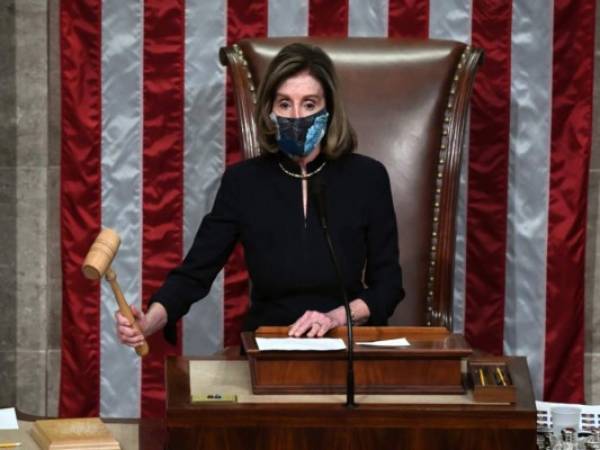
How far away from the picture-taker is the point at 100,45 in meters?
3.85

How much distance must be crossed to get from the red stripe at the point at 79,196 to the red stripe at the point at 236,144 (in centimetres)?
42

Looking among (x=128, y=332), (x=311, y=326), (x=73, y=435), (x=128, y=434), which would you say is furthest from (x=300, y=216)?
(x=73, y=435)

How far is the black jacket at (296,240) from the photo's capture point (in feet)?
10.1

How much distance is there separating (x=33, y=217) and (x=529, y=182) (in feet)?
5.43

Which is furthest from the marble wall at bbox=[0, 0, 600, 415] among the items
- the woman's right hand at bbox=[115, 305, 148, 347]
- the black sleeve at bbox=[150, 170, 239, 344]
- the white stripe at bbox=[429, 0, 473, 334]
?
the woman's right hand at bbox=[115, 305, 148, 347]

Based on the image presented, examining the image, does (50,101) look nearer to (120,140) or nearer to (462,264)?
(120,140)

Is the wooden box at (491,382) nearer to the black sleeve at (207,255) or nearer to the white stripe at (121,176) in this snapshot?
the black sleeve at (207,255)

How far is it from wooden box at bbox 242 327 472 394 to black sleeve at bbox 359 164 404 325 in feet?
3.03

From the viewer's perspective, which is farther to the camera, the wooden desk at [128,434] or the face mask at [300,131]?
the face mask at [300,131]

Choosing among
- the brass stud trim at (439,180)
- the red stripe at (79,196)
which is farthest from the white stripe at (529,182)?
the red stripe at (79,196)

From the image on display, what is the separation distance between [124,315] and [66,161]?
5.25 feet

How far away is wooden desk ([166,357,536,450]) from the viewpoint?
1992 millimetres

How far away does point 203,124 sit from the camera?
3891mm

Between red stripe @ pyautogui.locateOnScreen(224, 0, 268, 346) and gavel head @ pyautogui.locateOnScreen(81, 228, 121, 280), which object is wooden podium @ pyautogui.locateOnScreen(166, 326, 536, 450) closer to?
gavel head @ pyautogui.locateOnScreen(81, 228, 121, 280)
